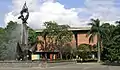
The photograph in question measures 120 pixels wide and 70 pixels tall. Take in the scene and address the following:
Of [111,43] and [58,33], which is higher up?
[58,33]

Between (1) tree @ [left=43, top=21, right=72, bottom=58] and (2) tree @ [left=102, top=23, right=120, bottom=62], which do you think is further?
(1) tree @ [left=43, top=21, right=72, bottom=58]

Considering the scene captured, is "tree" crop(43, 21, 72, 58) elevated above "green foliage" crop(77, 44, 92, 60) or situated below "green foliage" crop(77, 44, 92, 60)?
→ above

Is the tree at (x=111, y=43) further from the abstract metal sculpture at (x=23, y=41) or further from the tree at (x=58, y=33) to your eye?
the abstract metal sculpture at (x=23, y=41)

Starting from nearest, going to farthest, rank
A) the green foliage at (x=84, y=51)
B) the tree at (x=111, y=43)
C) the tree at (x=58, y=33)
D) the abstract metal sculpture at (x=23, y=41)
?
the abstract metal sculpture at (x=23, y=41) < the tree at (x=111, y=43) < the tree at (x=58, y=33) < the green foliage at (x=84, y=51)

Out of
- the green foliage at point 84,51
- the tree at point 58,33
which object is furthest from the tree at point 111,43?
the tree at point 58,33

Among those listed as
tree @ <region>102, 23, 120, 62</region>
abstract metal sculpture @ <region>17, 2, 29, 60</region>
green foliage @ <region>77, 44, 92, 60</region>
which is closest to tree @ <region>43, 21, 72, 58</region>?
green foliage @ <region>77, 44, 92, 60</region>

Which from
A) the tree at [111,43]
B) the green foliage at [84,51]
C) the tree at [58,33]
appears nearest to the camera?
the tree at [111,43]

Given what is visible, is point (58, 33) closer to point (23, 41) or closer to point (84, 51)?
point (84, 51)

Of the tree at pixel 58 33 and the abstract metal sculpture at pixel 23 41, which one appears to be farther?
the tree at pixel 58 33

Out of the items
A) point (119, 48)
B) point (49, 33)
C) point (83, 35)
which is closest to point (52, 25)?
point (49, 33)

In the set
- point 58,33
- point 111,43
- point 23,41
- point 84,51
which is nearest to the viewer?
point 23,41

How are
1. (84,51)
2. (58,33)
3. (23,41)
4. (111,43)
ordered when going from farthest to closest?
1. (84,51)
2. (58,33)
3. (111,43)
4. (23,41)

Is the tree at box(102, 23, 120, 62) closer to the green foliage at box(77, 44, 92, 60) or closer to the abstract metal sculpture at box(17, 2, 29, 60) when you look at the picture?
the green foliage at box(77, 44, 92, 60)

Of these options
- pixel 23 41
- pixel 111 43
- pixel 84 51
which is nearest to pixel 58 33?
pixel 84 51
